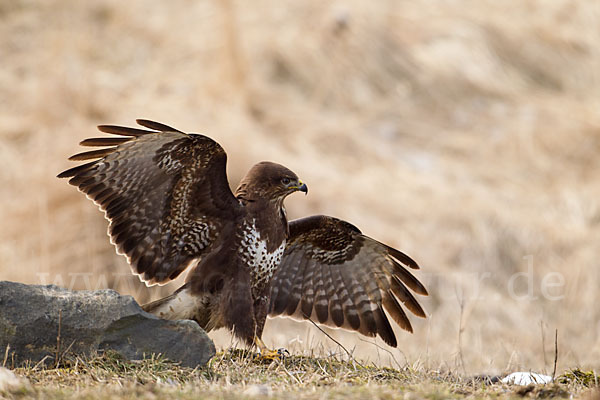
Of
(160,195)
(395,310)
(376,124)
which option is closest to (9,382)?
(160,195)

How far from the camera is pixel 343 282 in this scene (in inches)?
217

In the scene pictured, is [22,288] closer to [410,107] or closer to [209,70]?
[209,70]

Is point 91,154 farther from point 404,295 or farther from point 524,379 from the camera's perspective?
point 524,379

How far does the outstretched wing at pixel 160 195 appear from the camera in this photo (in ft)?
14.9

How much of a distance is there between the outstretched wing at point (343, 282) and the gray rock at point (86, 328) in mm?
1597

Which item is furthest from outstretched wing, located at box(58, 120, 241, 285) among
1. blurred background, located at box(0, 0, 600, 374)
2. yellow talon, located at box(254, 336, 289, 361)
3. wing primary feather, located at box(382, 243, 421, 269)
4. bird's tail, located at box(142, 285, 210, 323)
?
blurred background, located at box(0, 0, 600, 374)

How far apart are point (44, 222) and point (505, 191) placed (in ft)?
25.3

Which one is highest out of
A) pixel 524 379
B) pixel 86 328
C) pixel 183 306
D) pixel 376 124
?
pixel 376 124

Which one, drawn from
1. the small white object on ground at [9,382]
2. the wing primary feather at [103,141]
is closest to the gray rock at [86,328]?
the small white object on ground at [9,382]

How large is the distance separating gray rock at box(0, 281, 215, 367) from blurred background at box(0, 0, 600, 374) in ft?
17.1

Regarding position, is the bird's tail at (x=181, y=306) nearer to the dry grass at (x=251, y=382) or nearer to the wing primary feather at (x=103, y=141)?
the dry grass at (x=251, y=382)

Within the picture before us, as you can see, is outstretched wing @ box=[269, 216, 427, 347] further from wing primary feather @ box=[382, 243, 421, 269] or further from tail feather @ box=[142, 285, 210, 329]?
tail feather @ box=[142, 285, 210, 329]

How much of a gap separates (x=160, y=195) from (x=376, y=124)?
946 cm

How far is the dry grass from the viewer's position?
316 cm
